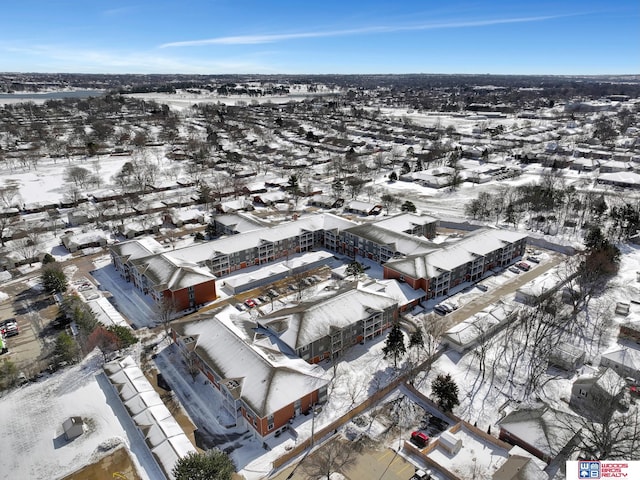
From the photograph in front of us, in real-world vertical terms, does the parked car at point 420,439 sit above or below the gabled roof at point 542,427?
below

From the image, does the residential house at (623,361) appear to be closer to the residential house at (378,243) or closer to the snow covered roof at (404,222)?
the residential house at (378,243)

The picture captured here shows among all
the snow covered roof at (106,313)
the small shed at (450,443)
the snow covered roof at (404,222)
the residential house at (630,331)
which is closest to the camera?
the small shed at (450,443)

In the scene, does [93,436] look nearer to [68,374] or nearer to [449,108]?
[68,374]

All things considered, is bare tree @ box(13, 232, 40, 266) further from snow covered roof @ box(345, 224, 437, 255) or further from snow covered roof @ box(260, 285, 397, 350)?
snow covered roof @ box(345, 224, 437, 255)

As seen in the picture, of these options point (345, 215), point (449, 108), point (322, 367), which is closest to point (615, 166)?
point (345, 215)

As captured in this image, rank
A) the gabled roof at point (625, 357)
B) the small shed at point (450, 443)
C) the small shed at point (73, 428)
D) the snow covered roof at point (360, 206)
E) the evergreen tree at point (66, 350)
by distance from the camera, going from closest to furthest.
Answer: the small shed at point (450, 443), the small shed at point (73, 428), the gabled roof at point (625, 357), the evergreen tree at point (66, 350), the snow covered roof at point (360, 206)

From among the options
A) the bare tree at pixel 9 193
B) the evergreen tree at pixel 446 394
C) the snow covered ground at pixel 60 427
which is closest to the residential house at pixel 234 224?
the snow covered ground at pixel 60 427

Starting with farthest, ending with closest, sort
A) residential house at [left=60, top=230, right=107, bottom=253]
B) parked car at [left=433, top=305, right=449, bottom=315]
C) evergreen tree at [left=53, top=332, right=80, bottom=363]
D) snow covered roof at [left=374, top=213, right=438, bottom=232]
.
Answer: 1. residential house at [left=60, top=230, right=107, bottom=253]
2. snow covered roof at [left=374, top=213, right=438, bottom=232]
3. parked car at [left=433, top=305, right=449, bottom=315]
4. evergreen tree at [left=53, top=332, right=80, bottom=363]

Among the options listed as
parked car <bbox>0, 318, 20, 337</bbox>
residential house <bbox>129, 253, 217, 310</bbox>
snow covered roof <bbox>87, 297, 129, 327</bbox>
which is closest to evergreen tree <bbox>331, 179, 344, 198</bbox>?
residential house <bbox>129, 253, 217, 310</bbox>
